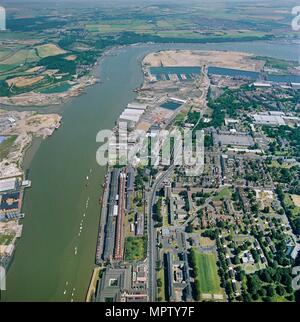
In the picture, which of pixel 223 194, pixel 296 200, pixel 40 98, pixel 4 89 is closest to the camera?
pixel 296 200

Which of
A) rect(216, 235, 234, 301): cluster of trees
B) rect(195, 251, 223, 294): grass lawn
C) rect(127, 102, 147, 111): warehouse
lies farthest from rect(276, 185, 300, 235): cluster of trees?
rect(127, 102, 147, 111): warehouse

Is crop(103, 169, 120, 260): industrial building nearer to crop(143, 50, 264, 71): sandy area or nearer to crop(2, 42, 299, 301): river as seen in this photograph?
crop(2, 42, 299, 301): river

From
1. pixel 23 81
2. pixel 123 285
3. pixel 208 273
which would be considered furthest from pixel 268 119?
pixel 23 81

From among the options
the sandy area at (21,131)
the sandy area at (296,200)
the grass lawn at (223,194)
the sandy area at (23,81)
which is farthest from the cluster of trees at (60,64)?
the sandy area at (296,200)

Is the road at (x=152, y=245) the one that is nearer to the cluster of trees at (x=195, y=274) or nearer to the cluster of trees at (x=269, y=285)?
the cluster of trees at (x=195, y=274)

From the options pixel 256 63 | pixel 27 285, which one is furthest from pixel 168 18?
pixel 27 285

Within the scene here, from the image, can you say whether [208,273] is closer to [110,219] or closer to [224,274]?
[224,274]
